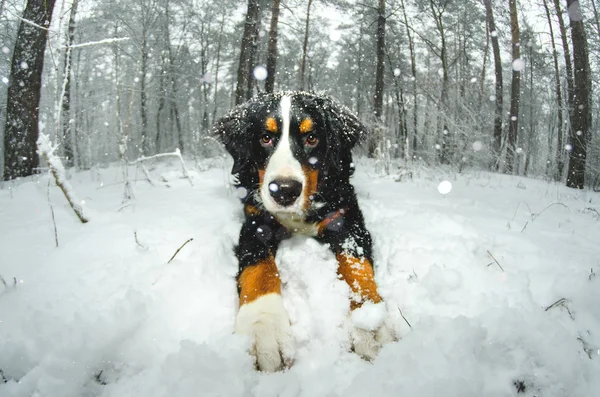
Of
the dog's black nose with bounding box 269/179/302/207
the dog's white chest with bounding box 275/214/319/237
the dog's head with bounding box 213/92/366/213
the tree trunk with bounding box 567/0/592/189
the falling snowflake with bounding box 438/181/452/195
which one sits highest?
the tree trunk with bounding box 567/0/592/189

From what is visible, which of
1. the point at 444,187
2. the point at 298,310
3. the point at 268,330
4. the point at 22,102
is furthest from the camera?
the point at 22,102

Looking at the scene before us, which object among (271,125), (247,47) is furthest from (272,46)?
(271,125)

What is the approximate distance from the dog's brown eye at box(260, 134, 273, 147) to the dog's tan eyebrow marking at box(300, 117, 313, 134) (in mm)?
252

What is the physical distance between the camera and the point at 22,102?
6.25m

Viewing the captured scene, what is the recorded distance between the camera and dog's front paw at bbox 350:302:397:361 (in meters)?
1.40

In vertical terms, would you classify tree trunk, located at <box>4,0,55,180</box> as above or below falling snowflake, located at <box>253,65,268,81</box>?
below

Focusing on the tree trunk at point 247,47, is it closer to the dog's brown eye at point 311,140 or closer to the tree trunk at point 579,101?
the dog's brown eye at point 311,140

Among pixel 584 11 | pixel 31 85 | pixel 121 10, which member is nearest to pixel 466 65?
pixel 584 11

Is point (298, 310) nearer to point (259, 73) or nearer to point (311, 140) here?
point (311, 140)

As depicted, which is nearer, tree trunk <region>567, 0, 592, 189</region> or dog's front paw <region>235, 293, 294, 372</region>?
dog's front paw <region>235, 293, 294, 372</region>

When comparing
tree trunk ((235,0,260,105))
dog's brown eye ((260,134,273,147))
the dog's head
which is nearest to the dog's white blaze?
the dog's head

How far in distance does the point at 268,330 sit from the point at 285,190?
2.82 ft

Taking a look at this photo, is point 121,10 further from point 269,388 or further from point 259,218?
point 269,388

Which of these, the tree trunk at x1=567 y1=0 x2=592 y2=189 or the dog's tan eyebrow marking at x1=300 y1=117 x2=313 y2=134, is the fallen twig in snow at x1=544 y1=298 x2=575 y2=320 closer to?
the dog's tan eyebrow marking at x1=300 y1=117 x2=313 y2=134
